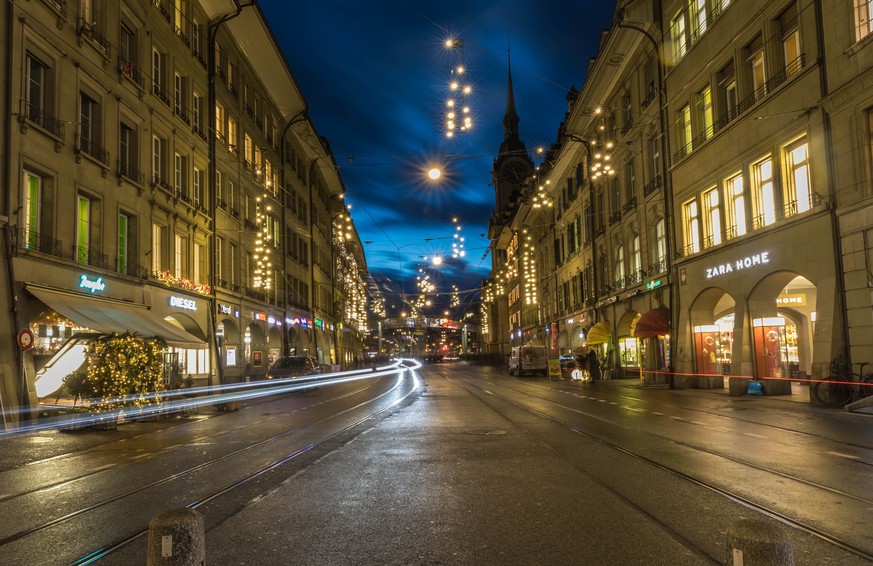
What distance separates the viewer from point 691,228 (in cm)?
2727

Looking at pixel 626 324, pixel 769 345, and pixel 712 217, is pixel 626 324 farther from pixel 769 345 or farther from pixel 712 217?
pixel 769 345

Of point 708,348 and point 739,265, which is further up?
point 739,265

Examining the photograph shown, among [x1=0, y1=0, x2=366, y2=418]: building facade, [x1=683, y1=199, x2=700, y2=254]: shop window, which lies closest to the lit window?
[x1=683, y1=199, x2=700, y2=254]: shop window

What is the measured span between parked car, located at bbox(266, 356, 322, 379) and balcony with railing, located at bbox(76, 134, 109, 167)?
555 inches

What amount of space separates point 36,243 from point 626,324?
28.1 m

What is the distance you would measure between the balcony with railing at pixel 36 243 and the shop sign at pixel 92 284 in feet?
3.66

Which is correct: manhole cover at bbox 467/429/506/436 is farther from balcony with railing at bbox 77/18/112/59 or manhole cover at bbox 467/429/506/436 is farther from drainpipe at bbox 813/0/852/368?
balcony with railing at bbox 77/18/112/59

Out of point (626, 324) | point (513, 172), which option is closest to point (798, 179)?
point (626, 324)

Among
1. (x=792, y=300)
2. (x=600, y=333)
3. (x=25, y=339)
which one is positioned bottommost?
(x=600, y=333)

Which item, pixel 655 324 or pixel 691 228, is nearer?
pixel 691 228

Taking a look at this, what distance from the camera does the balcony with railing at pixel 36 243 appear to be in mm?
16758

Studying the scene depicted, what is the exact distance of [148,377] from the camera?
1741 centimetres

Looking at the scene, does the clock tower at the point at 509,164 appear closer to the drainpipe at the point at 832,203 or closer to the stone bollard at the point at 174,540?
the drainpipe at the point at 832,203

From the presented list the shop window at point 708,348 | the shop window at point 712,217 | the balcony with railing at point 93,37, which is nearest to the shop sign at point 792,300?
the shop window at point 708,348
